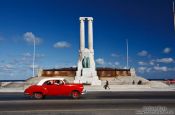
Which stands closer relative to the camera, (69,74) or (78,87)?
(78,87)

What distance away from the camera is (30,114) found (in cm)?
1275

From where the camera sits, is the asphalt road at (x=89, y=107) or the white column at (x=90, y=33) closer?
the asphalt road at (x=89, y=107)

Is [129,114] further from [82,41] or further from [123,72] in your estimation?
[123,72]

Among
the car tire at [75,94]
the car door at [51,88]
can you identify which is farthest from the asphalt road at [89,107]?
the car door at [51,88]

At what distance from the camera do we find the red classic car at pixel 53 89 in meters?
23.0

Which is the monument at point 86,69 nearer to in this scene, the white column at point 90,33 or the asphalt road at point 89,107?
the white column at point 90,33

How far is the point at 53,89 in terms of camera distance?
76.3ft

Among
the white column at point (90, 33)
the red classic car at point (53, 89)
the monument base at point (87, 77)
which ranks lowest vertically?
the red classic car at point (53, 89)

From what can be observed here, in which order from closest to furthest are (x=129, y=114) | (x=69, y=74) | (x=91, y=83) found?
(x=129, y=114), (x=91, y=83), (x=69, y=74)

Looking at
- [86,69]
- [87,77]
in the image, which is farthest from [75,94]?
[86,69]

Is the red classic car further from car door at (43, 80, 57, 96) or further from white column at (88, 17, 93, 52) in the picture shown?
white column at (88, 17, 93, 52)

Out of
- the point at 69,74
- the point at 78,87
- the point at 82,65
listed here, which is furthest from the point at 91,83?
the point at 78,87

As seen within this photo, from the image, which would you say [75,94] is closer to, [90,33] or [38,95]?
[38,95]

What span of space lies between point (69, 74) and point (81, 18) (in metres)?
17.4
